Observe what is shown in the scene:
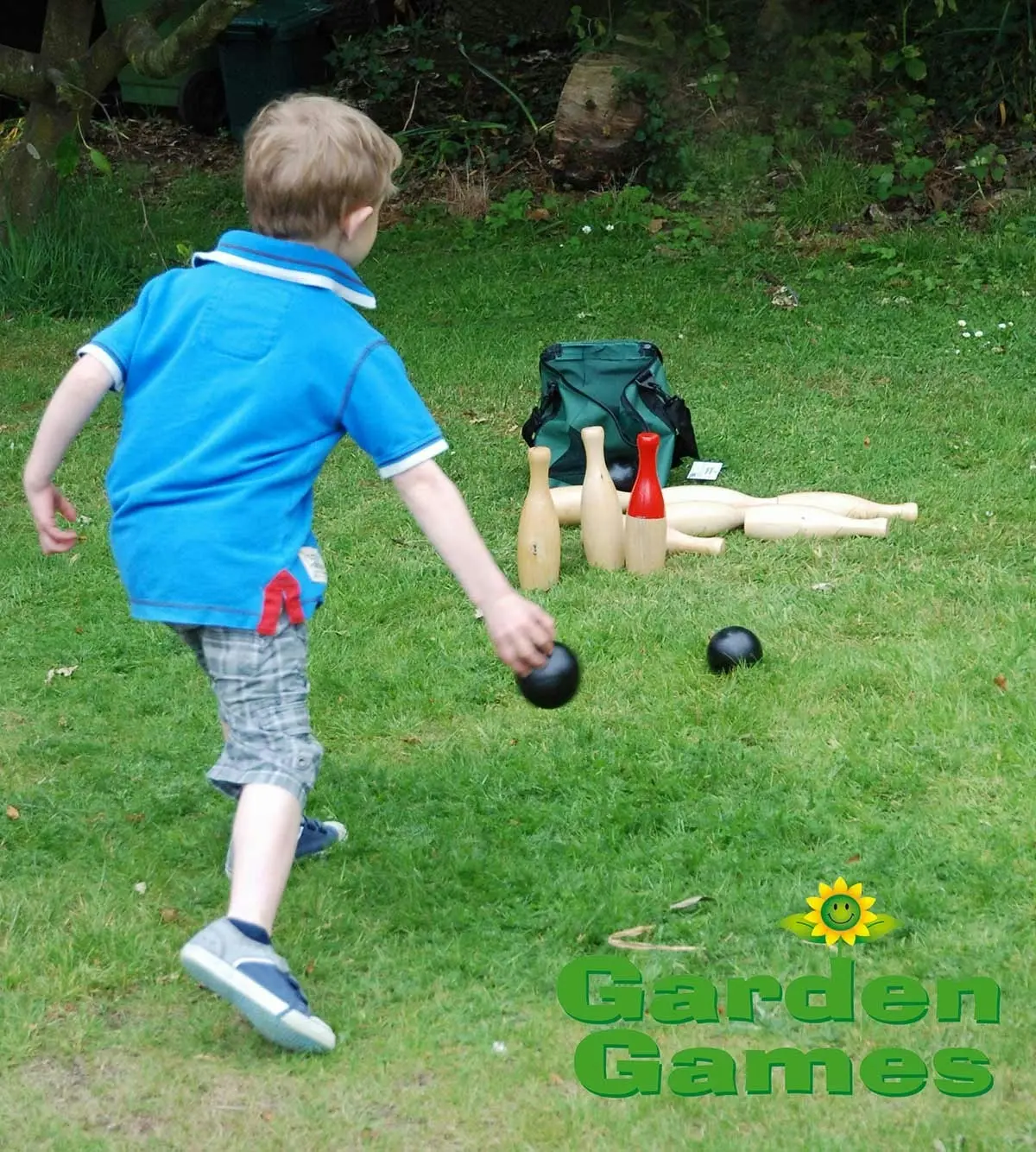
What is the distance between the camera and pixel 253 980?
8.62ft

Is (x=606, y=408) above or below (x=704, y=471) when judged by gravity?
above

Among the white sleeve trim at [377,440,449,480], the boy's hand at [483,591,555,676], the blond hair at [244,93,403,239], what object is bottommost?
the boy's hand at [483,591,555,676]

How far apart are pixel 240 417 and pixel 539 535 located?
2236 mm

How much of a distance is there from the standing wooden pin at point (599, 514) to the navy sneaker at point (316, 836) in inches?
69.6

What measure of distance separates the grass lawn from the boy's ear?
140cm

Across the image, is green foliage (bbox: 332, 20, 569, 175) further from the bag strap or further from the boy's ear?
the boy's ear

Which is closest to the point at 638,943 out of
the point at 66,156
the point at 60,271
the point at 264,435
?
the point at 264,435

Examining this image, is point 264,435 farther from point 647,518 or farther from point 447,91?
point 447,91

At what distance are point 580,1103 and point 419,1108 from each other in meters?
0.27

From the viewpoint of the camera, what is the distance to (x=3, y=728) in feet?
13.7

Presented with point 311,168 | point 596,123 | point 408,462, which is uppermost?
point 311,168

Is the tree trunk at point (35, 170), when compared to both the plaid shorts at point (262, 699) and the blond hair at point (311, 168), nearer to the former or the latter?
the blond hair at point (311, 168)

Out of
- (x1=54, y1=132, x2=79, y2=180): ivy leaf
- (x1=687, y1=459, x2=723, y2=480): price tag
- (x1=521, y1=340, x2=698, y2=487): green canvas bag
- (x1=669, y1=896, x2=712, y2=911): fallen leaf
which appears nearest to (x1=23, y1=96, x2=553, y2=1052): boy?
(x1=669, y1=896, x2=712, y2=911): fallen leaf

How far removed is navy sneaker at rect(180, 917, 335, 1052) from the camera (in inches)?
103
